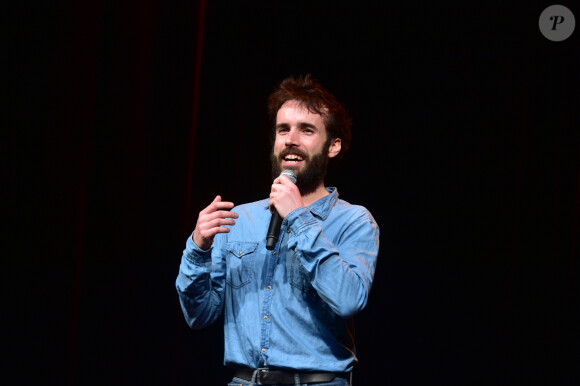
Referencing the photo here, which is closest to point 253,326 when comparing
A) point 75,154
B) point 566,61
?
point 75,154

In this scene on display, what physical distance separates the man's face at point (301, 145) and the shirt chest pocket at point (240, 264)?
253 millimetres

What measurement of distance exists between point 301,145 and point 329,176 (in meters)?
1.23

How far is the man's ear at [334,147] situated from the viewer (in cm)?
184

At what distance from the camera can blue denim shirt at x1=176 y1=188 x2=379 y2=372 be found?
1412 millimetres

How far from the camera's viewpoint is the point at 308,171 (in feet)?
5.62

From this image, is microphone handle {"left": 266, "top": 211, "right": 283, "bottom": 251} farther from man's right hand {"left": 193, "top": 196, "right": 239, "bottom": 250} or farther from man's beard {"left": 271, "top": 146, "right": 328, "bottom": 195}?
man's beard {"left": 271, "top": 146, "right": 328, "bottom": 195}

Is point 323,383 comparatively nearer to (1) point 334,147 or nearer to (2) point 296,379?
(2) point 296,379

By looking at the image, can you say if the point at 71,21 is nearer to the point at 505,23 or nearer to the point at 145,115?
the point at 145,115

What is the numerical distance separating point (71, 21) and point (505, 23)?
2.17 m
